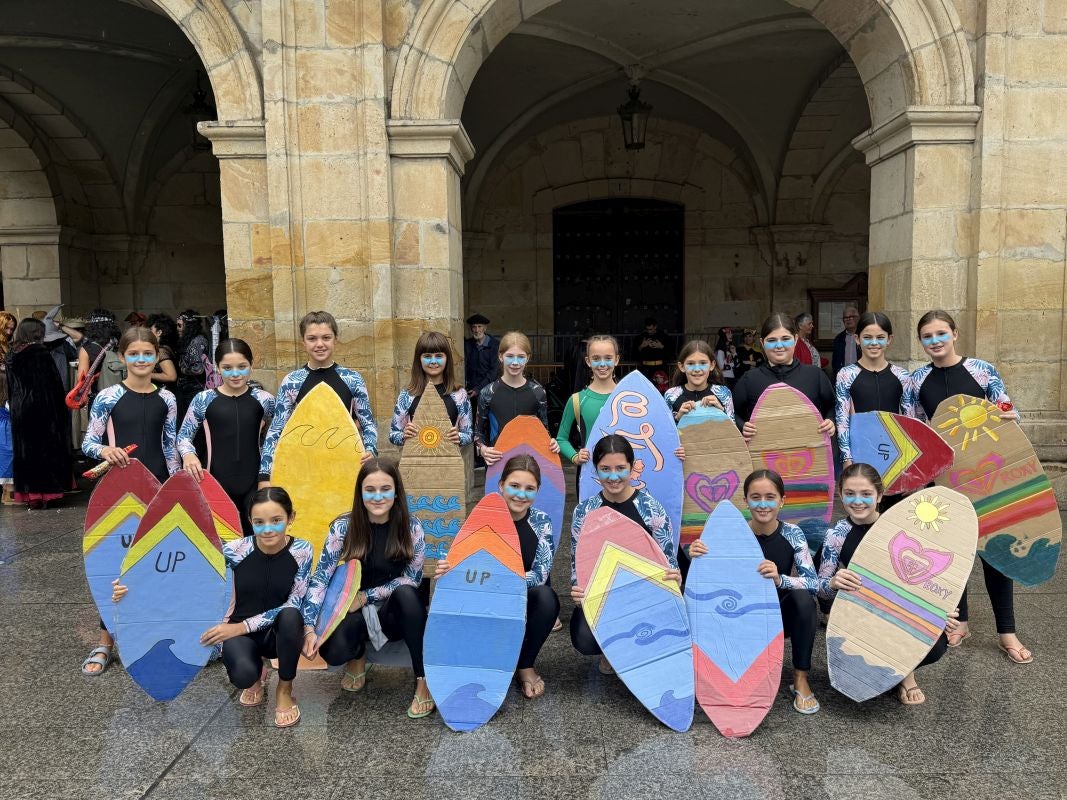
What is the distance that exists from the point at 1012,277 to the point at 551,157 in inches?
259

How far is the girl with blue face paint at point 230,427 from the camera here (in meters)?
3.33

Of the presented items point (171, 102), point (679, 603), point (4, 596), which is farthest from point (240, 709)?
point (171, 102)

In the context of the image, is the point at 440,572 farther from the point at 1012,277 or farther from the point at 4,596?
the point at 1012,277

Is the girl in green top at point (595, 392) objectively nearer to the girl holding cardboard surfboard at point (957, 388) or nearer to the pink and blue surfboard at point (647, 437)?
the pink and blue surfboard at point (647, 437)

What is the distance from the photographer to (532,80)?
9180mm

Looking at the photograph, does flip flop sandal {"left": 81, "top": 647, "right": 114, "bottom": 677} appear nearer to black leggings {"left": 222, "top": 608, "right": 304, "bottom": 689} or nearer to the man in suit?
black leggings {"left": 222, "top": 608, "right": 304, "bottom": 689}

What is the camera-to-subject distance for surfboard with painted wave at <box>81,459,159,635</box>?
2943 mm

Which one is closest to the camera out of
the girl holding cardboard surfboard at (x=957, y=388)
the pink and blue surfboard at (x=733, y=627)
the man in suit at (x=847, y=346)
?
the pink and blue surfboard at (x=733, y=627)

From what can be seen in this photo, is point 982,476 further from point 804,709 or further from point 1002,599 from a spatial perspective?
point 804,709

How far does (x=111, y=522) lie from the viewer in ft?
9.75

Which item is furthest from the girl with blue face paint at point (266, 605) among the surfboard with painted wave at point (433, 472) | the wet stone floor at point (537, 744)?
the surfboard with painted wave at point (433, 472)

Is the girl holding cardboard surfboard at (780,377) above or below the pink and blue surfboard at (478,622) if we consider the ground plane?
above

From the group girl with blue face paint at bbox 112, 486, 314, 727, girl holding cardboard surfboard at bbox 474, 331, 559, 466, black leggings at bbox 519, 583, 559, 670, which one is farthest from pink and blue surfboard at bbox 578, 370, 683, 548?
girl with blue face paint at bbox 112, 486, 314, 727

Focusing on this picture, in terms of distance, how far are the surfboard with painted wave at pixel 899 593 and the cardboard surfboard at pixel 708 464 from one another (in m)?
0.71
